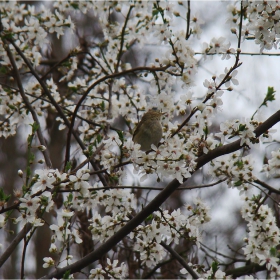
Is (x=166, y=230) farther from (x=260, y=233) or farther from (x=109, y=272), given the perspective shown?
(x=260, y=233)

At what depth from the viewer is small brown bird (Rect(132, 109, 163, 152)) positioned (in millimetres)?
3213

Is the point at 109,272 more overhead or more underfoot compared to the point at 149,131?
more underfoot

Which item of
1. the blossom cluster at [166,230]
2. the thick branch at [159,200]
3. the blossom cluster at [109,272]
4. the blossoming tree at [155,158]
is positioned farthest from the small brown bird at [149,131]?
the blossom cluster at [109,272]

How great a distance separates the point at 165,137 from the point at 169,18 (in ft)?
4.72

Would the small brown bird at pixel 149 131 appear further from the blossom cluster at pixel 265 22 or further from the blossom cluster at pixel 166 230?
the blossom cluster at pixel 265 22

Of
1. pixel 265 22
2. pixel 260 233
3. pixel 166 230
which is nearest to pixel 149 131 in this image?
pixel 166 230

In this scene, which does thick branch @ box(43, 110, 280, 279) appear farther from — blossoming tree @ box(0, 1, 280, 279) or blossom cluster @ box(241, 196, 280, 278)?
blossom cluster @ box(241, 196, 280, 278)

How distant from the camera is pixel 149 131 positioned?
327 centimetres

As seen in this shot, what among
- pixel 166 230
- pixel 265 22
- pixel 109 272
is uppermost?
pixel 265 22

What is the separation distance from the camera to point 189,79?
11.9 feet

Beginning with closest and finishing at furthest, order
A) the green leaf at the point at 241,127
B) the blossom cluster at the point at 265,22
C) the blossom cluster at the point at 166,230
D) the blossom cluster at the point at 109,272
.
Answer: the green leaf at the point at 241,127 → the blossom cluster at the point at 265,22 → the blossom cluster at the point at 166,230 → the blossom cluster at the point at 109,272

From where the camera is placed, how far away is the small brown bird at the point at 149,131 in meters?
3.21

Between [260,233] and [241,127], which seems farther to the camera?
[260,233]

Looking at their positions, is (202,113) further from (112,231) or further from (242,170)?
(112,231)
